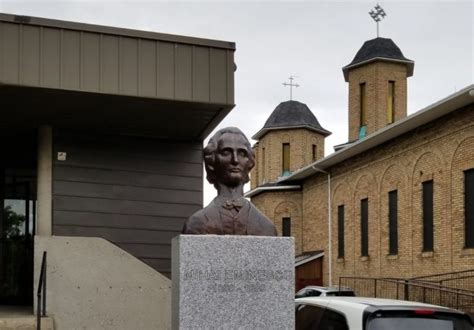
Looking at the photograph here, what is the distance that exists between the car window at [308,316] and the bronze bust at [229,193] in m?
1.27

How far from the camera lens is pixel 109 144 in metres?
14.0

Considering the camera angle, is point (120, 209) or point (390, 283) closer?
point (120, 209)

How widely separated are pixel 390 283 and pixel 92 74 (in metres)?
18.3

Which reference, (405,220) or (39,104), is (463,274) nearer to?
(405,220)

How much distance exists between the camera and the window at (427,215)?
80.1 ft

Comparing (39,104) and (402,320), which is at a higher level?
(39,104)

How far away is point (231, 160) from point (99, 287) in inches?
226

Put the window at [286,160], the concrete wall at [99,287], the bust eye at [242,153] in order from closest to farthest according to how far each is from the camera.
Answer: the bust eye at [242,153] → the concrete wall at [99,287] → the window at [286,160]

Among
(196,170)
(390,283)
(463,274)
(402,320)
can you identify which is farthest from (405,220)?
(402,320)

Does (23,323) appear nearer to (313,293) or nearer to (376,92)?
(313,293)

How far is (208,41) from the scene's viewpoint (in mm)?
11977

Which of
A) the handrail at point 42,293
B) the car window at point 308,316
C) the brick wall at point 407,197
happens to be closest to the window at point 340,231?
the brick wall at point 407,197

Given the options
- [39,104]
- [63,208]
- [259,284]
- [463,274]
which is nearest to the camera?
[259,284]

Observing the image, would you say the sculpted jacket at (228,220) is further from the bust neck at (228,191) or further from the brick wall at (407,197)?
the brick wall at (407,197)
